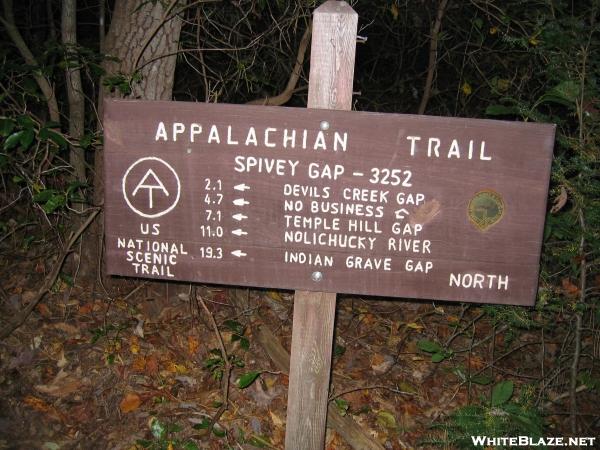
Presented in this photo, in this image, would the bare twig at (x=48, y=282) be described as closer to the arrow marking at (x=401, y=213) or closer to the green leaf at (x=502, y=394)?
the arrow marking at (x=401, y=213)

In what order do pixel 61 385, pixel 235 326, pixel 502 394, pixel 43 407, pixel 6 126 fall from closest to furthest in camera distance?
pixel 502 394, pixel 6 126, pixel 43 407, pixel 61 385, pixel 235 326

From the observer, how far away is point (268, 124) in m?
1.99

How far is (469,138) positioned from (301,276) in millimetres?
822

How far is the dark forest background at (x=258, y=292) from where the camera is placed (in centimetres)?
274

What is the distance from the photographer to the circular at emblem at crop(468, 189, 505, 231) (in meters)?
1.99

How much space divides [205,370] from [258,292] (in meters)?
0.91

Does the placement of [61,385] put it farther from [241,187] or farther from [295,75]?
[295,75]

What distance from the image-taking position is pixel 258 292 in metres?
4.33

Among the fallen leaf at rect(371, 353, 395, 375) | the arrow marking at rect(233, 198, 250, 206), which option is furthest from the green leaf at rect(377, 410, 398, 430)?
the arrow marking at rect(233, 198, 250, 206)

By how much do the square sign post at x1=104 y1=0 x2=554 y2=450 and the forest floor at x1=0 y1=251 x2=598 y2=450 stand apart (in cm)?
129

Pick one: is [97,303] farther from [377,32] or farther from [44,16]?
[377,32]

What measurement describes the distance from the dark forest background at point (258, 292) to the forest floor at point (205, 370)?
0.7 inches

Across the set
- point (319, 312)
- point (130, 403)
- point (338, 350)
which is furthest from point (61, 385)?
point (319, 312)

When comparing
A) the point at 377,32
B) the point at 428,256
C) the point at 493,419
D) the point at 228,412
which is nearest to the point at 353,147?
the point at 428,256
